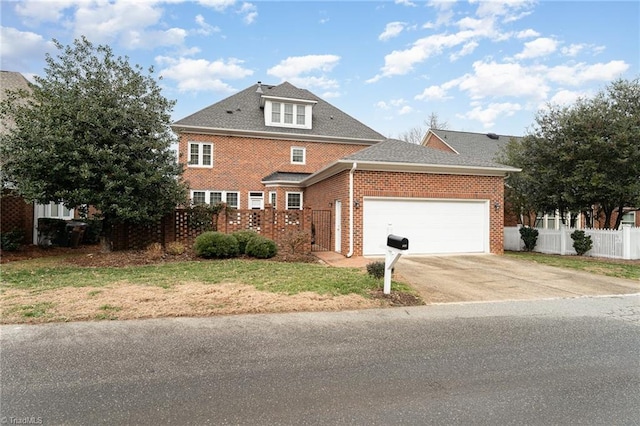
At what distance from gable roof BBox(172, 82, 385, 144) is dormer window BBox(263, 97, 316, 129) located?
1.02 feet

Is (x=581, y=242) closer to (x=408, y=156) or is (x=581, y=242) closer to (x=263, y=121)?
(x=408, y=156)

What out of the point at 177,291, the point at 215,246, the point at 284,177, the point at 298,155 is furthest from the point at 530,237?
the point at 177,291

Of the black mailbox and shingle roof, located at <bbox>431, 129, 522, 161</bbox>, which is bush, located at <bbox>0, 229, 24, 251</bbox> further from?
shingle roof, located at <bbox>431, 129, 522, 161</bbox>

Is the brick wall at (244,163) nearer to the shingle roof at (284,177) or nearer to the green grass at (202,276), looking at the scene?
the shingle roof at (284,177)

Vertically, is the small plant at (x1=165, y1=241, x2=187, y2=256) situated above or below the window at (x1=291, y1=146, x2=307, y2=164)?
below

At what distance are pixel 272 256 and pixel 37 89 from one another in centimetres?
864

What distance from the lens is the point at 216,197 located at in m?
21.1

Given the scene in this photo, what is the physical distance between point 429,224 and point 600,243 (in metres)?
6.97

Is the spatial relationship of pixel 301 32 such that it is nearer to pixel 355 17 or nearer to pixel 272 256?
pixel 355 17

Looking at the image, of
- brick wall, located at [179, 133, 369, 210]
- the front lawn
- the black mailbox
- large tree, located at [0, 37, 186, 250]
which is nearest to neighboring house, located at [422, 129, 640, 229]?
brick wall, located at [179, 133, 369, 210]

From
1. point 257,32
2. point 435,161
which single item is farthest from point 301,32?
point 435,161

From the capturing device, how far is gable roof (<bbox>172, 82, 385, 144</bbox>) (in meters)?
21.2

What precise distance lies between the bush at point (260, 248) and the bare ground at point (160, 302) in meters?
4.16

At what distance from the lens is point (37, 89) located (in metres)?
10.8
